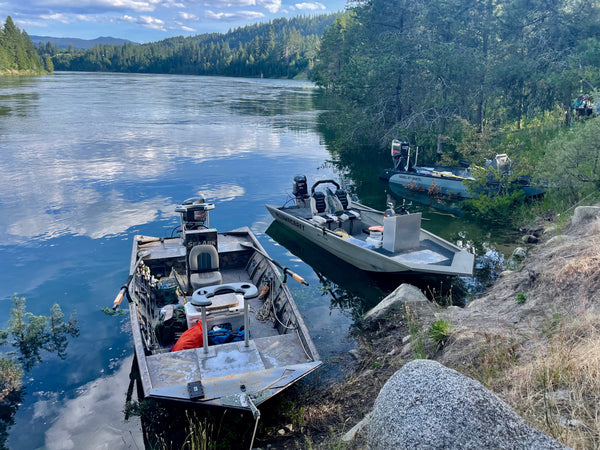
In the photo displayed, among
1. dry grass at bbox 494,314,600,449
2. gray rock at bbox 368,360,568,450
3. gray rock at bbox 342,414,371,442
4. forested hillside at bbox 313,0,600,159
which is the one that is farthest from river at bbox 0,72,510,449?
gray rock at bbox 368,360,568,450

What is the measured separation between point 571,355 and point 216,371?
5.34 m

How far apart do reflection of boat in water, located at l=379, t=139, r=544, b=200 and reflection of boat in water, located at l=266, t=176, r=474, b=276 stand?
6761 mm

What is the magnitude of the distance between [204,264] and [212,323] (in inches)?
85.3

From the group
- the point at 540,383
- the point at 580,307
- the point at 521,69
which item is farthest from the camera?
the point at 521,69

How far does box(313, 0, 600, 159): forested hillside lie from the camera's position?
26234 millimetres

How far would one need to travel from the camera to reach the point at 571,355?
5477mm

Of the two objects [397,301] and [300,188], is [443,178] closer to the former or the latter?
[300,188]

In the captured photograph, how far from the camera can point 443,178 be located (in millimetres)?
22891

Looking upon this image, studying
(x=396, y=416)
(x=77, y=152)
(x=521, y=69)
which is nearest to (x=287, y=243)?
(x=396, y=416)

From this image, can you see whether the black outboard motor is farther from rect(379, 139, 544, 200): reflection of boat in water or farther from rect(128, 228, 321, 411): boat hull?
rect(128, 228, 321, 411): boat hull

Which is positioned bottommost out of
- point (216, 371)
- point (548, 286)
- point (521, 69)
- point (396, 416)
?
point (216, 371)

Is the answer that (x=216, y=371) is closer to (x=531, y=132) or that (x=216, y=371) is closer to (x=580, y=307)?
(x=580, y=307)

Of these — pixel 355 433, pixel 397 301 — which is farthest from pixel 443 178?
pixel 355 433

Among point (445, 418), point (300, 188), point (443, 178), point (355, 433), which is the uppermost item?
point (445, 418)
